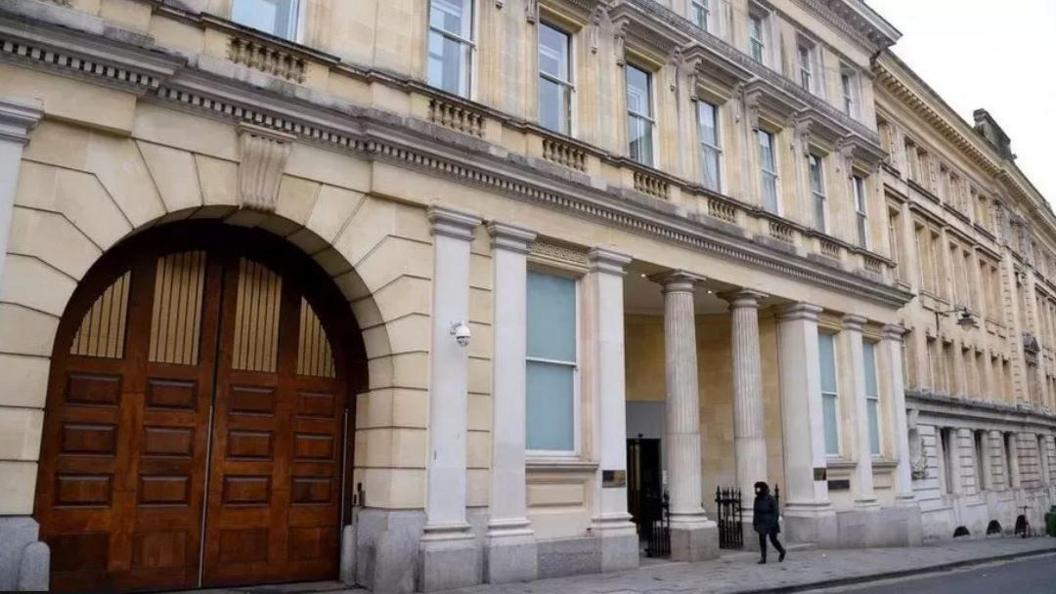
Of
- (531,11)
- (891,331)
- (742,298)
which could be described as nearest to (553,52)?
(531,11)

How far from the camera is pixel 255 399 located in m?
11.3

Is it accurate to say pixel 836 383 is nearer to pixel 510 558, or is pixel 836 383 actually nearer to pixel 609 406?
pixel 609 406

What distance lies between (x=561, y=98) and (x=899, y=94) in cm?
1867

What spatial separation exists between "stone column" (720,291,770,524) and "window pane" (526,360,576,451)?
5.26 meters

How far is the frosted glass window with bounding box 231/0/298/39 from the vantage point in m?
11.2

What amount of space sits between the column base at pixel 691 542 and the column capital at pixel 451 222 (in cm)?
707

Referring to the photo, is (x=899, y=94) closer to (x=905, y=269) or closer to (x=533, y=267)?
(x=905, y=269)

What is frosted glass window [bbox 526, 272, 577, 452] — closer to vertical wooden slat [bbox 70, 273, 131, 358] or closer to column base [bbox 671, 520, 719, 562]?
column base [bbox 671, 520, 719, 562]

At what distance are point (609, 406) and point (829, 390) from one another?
8.95 m

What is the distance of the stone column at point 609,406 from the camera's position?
13.6m

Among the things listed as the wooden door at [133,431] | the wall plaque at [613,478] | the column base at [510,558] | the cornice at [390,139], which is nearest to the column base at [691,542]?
the wall plaque at [613,478]

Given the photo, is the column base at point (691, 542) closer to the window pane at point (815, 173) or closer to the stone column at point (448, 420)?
the stone column at point (448, 420)

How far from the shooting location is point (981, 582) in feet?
49.5

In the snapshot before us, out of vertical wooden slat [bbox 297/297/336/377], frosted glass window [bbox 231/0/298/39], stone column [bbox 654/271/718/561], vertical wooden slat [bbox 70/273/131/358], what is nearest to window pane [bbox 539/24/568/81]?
stone column [bbox 654/271/718/561]
